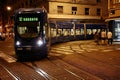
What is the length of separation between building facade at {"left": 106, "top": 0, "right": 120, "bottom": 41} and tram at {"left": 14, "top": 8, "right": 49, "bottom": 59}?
64.4 ft

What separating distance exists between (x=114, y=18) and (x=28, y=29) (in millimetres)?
20362

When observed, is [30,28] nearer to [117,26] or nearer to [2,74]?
[2,74]

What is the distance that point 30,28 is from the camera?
52.9ft

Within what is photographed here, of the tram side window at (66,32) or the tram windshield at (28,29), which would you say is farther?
the tram side window at (66,32)

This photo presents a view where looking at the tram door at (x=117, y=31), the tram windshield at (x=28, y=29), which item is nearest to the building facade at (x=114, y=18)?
the tram door at (x=117, y=31)

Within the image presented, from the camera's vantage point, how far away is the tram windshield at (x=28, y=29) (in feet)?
52.6

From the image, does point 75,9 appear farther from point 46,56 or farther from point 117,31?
point 46,56

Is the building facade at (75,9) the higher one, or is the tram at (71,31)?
the building facade at (75,9)

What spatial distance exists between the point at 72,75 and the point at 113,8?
25979 mm

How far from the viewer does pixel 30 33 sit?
16031 millimetres

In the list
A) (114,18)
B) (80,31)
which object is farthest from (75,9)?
(114,18)

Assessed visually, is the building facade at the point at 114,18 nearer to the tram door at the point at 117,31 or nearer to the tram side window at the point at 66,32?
the tram door at the point at 117,31

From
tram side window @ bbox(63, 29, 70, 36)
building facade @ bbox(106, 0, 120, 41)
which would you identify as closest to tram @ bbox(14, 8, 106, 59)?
building facade @ bbox(106, 0, 120, 41)

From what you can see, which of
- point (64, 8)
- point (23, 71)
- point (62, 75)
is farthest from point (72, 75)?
point (64, 8)
